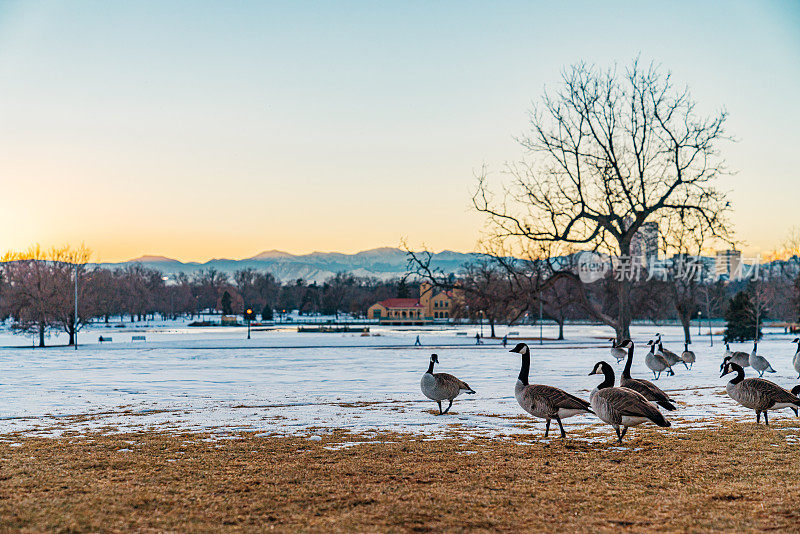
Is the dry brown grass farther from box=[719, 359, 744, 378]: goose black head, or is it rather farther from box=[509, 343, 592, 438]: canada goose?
box=[719, 359, 744, 378]: goose black head

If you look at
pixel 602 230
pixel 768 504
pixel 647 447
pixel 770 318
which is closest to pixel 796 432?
pixel 647 447

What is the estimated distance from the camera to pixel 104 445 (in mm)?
9992

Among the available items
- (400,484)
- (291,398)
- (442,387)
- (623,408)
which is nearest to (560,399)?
(623,408)

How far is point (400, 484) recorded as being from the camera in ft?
24.7

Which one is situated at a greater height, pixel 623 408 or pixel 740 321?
pixel 623 408

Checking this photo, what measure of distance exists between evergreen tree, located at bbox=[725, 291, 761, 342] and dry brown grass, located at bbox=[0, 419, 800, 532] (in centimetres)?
5089

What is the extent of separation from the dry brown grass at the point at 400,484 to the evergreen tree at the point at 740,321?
50.9 m

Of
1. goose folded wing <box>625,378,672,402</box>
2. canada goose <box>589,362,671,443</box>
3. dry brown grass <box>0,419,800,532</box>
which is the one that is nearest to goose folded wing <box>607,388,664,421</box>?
canada goose <box>589,362,671,443</box>

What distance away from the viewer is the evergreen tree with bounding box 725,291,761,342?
5634cm

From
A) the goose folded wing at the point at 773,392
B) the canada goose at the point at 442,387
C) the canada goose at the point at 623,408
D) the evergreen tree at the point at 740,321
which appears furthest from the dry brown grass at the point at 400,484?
the evergreen tree at the point at 740,321

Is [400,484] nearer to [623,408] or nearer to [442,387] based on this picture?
[623,408]

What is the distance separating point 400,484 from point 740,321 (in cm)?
5696

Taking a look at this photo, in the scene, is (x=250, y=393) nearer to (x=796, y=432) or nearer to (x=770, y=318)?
(x=796, y=432)

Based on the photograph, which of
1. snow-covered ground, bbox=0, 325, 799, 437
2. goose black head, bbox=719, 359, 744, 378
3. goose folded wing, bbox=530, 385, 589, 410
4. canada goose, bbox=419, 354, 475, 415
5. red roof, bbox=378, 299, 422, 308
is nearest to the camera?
goose folded wing, bbox=530, 385, 589, 410
